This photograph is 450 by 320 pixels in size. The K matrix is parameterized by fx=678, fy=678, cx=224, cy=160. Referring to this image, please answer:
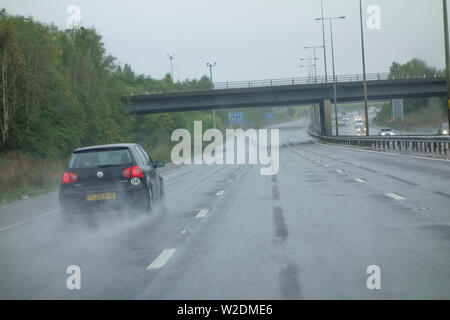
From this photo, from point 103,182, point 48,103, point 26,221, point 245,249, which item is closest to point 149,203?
point 103,182

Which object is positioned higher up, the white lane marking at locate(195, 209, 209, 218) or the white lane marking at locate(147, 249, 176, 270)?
the white lane marking at locate(147, 249, 176, 270)

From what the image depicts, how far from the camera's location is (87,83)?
7400 cm

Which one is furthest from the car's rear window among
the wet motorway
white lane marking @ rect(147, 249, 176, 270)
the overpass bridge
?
the overpass bridge

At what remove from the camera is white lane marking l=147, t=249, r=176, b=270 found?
8516 millimetres

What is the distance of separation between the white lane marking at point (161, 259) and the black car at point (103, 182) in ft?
12.3

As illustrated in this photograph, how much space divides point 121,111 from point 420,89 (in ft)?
110

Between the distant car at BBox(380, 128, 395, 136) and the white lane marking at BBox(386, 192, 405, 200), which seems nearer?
the white lane marking at BBox(386, 192, 405, 200)

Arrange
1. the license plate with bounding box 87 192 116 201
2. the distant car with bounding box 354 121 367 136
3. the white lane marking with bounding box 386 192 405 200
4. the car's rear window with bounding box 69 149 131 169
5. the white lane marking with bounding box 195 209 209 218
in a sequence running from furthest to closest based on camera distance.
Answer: the distant car with bounding box 354 121 367 136 → the white lane marking with bounding box 386 192 405 200 → the white lane marking with bounding box 195 209 209 218 → the car's rear window with bounding box 69 149 131 169 → the license plate with bounding box 87 192 116 201

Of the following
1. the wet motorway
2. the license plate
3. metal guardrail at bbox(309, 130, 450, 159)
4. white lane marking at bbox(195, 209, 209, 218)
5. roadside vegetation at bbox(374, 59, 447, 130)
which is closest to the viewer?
the wet motorway

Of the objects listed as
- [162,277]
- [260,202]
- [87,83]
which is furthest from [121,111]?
[162,277]

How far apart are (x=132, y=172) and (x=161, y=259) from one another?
4.70m

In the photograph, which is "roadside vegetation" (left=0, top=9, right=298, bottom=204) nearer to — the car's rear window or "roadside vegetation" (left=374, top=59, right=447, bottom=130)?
the car's rear window

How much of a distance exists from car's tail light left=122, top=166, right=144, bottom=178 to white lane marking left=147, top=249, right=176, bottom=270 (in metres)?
3.93
